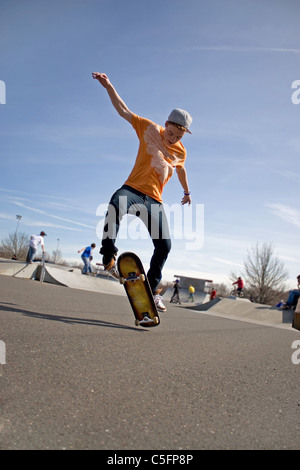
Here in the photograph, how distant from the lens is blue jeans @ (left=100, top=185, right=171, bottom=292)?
11.3ft

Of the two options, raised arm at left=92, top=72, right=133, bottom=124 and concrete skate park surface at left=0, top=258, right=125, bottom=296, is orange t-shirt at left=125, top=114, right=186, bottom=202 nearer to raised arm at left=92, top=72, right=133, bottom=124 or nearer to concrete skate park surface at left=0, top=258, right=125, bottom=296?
raised arm at left=92, top=72, right=133, bottom=124

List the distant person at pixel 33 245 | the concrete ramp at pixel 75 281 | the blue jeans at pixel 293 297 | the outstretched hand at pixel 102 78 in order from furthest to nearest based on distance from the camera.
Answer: the distant person at pixel 33 245, the concrete ramp at pixel 75 281, the blue jeans at pixel 293 297, the outstretched hand at pixel 102 78

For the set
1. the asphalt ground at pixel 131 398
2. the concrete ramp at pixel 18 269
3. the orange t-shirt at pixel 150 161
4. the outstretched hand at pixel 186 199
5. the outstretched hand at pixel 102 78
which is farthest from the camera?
the concrete ramp at pixel 18 269

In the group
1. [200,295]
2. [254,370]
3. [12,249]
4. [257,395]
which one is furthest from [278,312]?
[12,249]

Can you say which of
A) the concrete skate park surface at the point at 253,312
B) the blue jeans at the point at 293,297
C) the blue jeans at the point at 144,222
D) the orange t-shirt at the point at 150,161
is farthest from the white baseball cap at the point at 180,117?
the blue jeans at the point at 293,297

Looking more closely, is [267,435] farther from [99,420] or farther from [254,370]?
[254,370]

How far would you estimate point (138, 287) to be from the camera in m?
3.48

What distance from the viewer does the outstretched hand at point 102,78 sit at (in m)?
3.65

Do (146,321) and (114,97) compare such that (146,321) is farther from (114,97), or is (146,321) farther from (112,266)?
(114,97)

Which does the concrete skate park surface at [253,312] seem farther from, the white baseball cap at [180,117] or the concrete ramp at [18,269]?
the white baseball cap at [180,117]

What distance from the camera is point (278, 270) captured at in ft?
117

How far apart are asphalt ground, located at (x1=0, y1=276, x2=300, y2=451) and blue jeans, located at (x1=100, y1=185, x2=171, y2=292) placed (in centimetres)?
130

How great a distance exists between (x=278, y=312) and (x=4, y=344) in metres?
10.0
